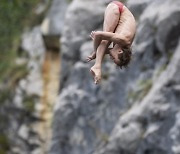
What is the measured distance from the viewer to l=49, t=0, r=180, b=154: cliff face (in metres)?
14.8

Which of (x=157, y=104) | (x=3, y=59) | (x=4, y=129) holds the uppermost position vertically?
(x=3, y=59)

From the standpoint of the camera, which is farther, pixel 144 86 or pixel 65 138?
pixel 65 138

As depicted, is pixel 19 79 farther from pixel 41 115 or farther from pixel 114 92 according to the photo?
pixel 114 92

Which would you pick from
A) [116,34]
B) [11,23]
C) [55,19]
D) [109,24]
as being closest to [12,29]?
[11,23]

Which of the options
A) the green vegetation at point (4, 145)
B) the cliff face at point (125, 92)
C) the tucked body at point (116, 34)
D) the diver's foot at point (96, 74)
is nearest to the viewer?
the diver's foot at point (96, 74)

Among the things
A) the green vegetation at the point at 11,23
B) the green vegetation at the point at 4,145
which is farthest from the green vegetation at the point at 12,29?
the green vegetation at the point at 4,145

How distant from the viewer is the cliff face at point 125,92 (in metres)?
14.8

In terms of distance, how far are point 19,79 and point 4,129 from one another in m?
2.22

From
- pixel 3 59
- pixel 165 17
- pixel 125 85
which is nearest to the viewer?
pixel 165 17

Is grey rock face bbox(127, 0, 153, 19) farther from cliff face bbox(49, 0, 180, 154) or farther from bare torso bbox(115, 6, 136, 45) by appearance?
bare torso bbox(115, 6, 136, 45)

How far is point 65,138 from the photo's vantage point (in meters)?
20.5

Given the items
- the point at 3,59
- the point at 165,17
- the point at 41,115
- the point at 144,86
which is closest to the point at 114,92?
the point at 144,86

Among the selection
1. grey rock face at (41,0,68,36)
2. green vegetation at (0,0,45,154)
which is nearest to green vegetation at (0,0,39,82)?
green vegetation at (0,0,45,154)

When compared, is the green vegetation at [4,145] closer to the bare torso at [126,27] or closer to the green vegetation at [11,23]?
the green vegetation at [11,23]
